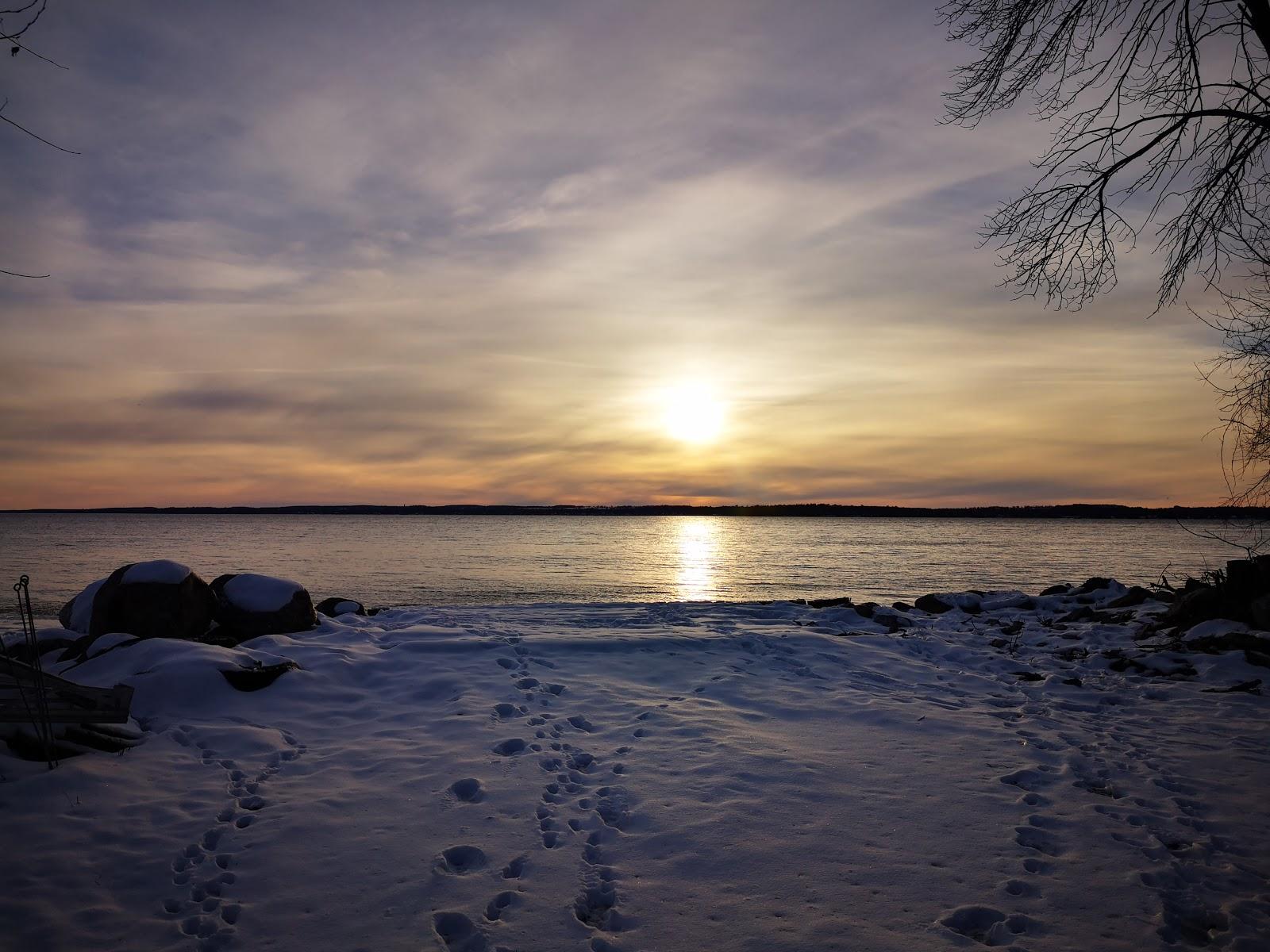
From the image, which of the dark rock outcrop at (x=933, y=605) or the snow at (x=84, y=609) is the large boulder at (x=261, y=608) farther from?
the dark rock outcrop at (x=933, y=605)

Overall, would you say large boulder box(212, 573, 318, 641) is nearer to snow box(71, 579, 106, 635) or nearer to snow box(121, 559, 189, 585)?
snow box(121, 559, 189, 585)

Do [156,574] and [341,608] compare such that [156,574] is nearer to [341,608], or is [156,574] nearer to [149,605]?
[149,605]

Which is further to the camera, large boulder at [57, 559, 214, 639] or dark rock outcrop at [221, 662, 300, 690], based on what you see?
large boulder at [57, 559, 214, 639]

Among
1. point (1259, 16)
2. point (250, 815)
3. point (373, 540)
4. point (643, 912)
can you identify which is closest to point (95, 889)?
point (250, 815)

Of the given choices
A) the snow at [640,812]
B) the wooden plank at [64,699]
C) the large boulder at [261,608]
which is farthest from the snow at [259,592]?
the wooden plank at [64,699]

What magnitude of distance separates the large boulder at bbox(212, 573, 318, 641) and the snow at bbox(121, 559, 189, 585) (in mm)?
638

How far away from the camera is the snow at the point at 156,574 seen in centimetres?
1041

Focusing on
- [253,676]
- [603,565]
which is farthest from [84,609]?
[603,565]

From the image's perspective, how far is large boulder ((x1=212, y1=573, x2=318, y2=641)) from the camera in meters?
10.6

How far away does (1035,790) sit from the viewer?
208 inches

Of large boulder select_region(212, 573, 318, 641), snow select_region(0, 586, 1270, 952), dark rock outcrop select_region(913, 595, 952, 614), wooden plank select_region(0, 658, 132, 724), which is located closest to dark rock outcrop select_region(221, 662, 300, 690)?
snow select_region(0, 586, 1270, 952)

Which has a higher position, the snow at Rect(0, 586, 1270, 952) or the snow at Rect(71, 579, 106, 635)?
the snow at Rect(71, 579, 106, 635)

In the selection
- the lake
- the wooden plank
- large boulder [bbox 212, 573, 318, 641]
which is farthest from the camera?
the lake

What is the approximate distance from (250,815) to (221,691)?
286cm
